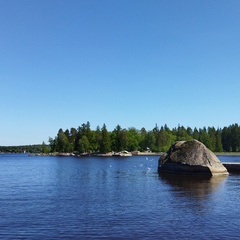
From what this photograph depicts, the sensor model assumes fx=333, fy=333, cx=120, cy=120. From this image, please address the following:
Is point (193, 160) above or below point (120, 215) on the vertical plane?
above

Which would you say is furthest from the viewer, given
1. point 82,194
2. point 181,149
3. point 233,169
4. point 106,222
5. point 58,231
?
point 233,169

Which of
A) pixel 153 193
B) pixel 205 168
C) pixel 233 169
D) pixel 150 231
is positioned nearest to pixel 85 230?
pixel 150 231

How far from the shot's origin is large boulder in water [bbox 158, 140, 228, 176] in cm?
6188

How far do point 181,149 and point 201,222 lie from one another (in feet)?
142

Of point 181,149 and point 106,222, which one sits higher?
point 181,149

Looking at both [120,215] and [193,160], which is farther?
[193,160]

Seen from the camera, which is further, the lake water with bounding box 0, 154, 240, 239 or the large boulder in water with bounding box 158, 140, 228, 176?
the large boulder in water with bounding box 158, 140, 228, 176

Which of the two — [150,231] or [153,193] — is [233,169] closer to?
[153,193]

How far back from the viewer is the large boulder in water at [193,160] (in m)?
61.9

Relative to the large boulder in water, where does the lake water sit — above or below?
below

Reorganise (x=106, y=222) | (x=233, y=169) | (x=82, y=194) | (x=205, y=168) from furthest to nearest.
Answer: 1. (x=233, y=169)
2. (x=205, y=168)
3. (x=82, y=194)
4. (x=106, y=222)

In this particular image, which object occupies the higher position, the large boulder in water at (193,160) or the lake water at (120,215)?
the large boulder in water at (193,160)

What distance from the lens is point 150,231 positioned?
67.7 ft

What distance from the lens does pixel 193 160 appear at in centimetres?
6250
